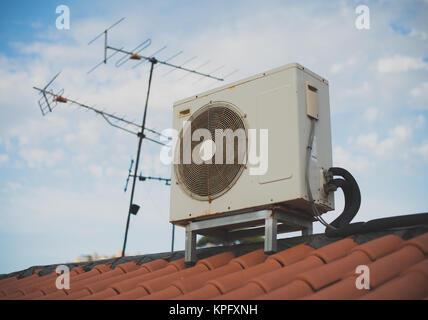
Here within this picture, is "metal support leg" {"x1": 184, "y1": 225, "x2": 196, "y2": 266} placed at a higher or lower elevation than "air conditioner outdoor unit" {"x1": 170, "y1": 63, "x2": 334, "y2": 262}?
lower

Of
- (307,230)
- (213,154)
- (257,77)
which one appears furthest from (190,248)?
(257,77)

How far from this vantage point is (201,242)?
89.2 feet

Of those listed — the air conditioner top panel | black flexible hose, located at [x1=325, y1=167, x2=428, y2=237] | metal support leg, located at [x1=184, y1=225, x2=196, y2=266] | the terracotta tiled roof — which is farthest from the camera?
metal support leg, located at [x1=184, y1=225, x2=196, y2=266]

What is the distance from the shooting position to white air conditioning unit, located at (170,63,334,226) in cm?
409

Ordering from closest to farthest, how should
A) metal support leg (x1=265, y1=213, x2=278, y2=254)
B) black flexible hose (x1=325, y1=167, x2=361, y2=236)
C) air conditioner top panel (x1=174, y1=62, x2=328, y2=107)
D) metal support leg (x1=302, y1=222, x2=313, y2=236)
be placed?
metal support leg (x1=265, y1=213, x2=278, y2=254), black flexible hose (x1=325, y1=167, x2=361, y2=236), air conditioner top panel (x1=174, y1=62, x2=328, y2=107), metal support leg (x1=302, y1=222, x2=313, y2=236)

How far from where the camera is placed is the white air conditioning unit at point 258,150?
13.4 ft

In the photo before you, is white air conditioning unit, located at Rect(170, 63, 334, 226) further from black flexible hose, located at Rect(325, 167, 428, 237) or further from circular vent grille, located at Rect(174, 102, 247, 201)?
black flexible hose, located at Rect(325, 167, 428, 237)

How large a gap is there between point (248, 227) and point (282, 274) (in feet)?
4.26

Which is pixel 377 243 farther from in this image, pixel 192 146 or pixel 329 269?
pixel 192 146

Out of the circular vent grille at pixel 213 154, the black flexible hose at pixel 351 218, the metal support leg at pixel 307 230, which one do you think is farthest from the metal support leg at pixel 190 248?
the black flexible hose at pixel 351 218

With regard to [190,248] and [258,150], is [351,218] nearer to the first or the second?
[258,150]

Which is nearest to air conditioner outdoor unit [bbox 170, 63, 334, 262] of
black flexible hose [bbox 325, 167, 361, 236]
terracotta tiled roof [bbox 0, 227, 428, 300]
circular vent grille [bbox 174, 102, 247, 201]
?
circular vent grille [bbox 174, 102, 247, 201]
